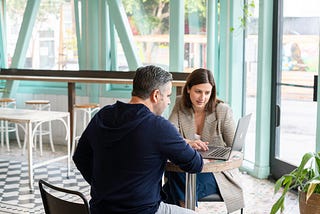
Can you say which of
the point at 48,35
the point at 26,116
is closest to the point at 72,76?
the point at 48,35

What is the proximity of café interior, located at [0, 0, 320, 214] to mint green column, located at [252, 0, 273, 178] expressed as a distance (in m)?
0.01

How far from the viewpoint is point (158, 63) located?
7.23 metres

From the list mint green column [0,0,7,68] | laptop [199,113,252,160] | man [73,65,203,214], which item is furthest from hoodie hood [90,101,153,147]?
mint green column [0,0,7,68]

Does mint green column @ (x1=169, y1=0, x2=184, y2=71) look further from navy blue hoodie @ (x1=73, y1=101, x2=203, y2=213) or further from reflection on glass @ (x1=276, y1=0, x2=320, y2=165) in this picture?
navy blue hoodie @ (x1=73, y1=101, x2=203, y2=213)

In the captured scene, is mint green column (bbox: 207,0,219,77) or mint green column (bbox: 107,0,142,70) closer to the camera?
mint green column (bbox: 207,0,219,77)

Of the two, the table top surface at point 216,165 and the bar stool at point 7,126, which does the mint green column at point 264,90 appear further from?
the bar stool at point 7,126

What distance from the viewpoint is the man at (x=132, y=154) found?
7.70 ft

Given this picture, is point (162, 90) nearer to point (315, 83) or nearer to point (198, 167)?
point (198, 167)

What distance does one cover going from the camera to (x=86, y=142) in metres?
2.62

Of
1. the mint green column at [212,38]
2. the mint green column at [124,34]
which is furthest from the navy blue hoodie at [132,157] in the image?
the mint green column at [124,34]

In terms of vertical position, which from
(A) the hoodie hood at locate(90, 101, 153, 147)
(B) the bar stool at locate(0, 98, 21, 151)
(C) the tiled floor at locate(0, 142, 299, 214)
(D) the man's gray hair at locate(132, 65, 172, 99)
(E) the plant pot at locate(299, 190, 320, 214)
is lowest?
(C) the tiled floor at locate(0, 142, 299, 214)

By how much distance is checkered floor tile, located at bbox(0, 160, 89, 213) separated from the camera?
15.5 ft

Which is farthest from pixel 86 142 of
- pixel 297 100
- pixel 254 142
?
pixel 254 142

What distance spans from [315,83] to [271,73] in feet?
2.72
